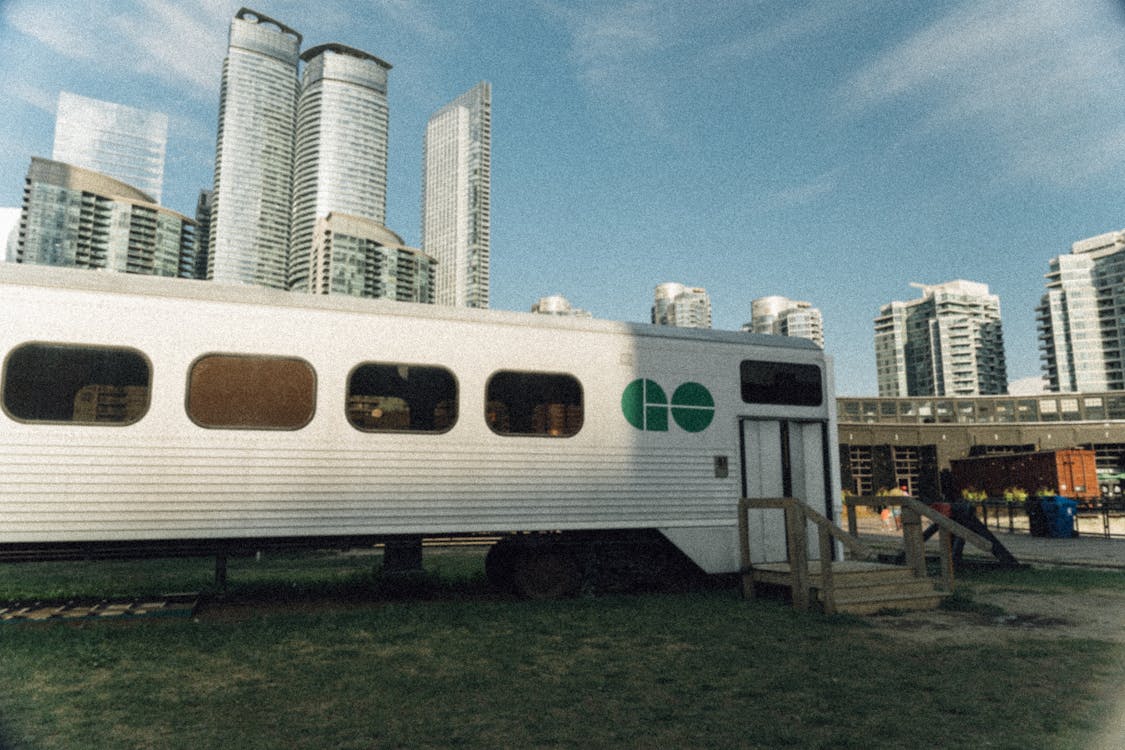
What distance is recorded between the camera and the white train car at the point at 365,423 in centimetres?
634

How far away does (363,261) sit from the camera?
14462 cm

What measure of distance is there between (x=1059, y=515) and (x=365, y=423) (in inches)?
734

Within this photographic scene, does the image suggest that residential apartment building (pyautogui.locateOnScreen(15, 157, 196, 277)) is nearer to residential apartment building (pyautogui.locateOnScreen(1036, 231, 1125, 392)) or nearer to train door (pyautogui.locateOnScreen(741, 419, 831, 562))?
train door (pyautogui.locateOnScreen(741, 419, 831, 562))

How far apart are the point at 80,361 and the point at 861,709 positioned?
22.4 ft

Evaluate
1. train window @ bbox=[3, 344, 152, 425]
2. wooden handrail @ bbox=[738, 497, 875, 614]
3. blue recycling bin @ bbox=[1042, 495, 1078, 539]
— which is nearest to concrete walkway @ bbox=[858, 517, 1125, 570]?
blue recycling bin @ bbox=[1042, 495, 1078, 539]

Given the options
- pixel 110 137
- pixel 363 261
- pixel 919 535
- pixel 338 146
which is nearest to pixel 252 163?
pixel 338 146

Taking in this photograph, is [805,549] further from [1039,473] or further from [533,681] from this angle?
[1039,473]

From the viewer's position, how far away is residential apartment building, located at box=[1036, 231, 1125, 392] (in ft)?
456

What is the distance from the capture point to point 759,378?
30.1ft

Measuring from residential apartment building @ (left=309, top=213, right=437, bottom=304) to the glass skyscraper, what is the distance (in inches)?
2717

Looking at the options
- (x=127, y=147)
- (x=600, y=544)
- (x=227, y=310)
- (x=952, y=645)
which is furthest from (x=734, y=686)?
(x=127, y=147)

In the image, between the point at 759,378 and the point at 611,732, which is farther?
the point at 759,378

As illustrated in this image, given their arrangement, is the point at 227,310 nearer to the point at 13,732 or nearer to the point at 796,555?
the point at 13,732

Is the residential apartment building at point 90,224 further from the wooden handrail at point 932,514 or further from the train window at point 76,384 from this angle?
the wooden handrail at point 932,514
